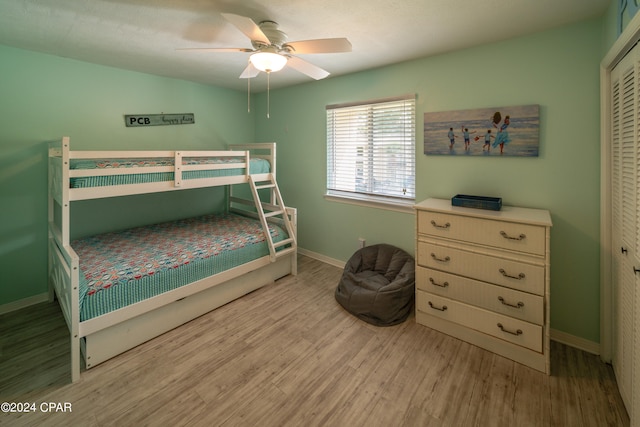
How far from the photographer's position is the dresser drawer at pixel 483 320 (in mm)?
1935

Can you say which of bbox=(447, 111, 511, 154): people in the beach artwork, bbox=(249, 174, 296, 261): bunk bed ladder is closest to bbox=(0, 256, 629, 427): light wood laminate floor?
bbox=(249, 174, 296, 261): bunk bed ladder

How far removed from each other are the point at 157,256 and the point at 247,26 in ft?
6.00

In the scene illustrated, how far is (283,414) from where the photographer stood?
5.32ft

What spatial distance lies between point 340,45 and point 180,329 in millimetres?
2436

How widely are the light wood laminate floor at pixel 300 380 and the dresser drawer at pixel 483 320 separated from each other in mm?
165

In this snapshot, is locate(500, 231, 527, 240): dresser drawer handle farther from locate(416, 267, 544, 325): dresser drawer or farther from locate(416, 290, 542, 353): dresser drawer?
locate(416, 290, 542, 353): dresser drawer

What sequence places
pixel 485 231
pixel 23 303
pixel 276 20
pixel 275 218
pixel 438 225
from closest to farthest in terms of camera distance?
pixel 276 20
pixel 485 231
pixel 438 225
pixel 23 303
pixel 275 218

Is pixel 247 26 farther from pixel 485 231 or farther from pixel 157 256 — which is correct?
pixel 485 231

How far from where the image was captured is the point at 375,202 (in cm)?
325

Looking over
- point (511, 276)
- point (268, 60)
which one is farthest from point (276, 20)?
point (511, 276)

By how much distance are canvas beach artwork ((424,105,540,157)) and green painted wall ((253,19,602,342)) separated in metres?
0.06

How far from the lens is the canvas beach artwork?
7.34 ft

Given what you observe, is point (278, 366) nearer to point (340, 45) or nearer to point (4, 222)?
point (340, 45)

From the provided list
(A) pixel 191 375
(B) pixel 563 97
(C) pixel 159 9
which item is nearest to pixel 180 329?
(A) pixel 191 375
